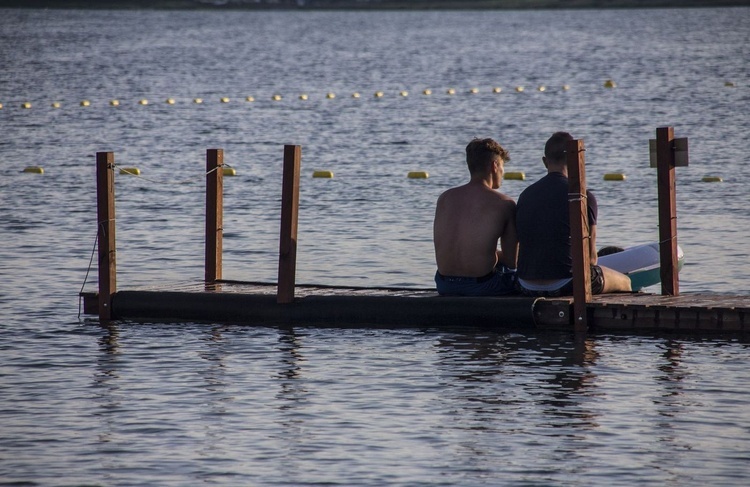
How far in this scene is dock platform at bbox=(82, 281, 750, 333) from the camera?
13.3m

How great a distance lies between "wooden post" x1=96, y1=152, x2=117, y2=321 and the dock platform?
11 cm

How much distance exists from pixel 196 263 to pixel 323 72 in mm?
57323

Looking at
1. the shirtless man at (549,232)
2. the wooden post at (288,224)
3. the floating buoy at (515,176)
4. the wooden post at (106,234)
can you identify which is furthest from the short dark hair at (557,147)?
the floating buoy at (515,176)

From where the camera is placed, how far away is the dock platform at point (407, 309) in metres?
13.3

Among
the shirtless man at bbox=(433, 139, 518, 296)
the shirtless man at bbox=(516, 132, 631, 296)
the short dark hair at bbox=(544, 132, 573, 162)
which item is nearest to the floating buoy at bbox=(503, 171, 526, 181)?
the shirtless man at bbox=(433, 139, 518, 296)

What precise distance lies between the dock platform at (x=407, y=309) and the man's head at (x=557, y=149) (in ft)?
3.99

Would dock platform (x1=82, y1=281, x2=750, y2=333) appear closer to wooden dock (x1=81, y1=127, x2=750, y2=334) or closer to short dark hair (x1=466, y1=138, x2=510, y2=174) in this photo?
wooden dock (x1=81, y1=127, x2=750, y2=334)

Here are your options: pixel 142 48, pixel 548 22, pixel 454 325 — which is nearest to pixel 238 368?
pixel 454 325

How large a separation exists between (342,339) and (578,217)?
7.82 feet

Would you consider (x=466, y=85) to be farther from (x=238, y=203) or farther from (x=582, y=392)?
(x=582, y=392)

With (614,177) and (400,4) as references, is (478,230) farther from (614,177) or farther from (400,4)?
(400,4)

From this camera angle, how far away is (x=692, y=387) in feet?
38.4

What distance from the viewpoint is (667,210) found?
14.1 meters

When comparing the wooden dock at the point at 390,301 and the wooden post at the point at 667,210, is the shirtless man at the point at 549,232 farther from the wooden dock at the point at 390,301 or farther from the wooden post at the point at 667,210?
the wooden post at the point at 667,210
